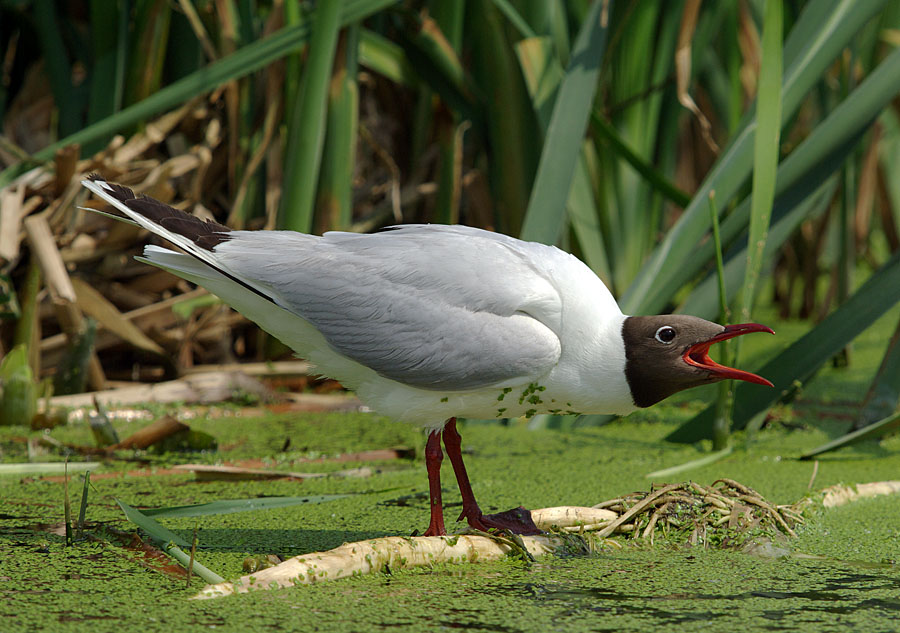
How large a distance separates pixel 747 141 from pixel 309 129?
1555 mm

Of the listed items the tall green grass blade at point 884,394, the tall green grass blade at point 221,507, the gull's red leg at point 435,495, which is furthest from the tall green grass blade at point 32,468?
the tall green grass blade at point 884,394

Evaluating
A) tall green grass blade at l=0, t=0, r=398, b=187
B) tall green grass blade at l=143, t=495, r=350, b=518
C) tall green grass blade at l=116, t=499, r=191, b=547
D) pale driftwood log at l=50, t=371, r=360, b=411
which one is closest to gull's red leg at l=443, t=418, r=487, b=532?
tall green grass blade at l=143, t=495, r=350, b=518

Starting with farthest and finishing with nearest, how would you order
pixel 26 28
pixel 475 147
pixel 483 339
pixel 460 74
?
pixel 475 147 → pixel 26 28 → pixel 460 74 → pixel 483 339

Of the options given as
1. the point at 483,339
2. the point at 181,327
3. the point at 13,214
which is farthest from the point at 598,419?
the point at 13,214

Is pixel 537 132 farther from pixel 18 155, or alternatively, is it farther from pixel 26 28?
pixel 26 28

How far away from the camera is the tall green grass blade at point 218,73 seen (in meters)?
3.61

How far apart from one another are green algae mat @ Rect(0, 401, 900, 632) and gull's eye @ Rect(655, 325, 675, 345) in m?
0.47

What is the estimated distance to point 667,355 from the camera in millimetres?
2318

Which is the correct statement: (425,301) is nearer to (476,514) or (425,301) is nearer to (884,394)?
(476,514)

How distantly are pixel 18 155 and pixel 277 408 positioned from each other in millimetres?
1331

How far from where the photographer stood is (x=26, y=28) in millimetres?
4430

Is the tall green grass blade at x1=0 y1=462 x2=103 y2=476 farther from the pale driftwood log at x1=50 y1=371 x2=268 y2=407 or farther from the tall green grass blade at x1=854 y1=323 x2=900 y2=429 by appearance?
the tall green grass blade at x1=854 y1=323 x2=900 y2=429

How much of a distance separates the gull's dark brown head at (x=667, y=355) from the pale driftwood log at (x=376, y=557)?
0.40 meters

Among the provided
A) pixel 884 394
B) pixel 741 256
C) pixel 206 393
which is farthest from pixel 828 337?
pixel 206 393
